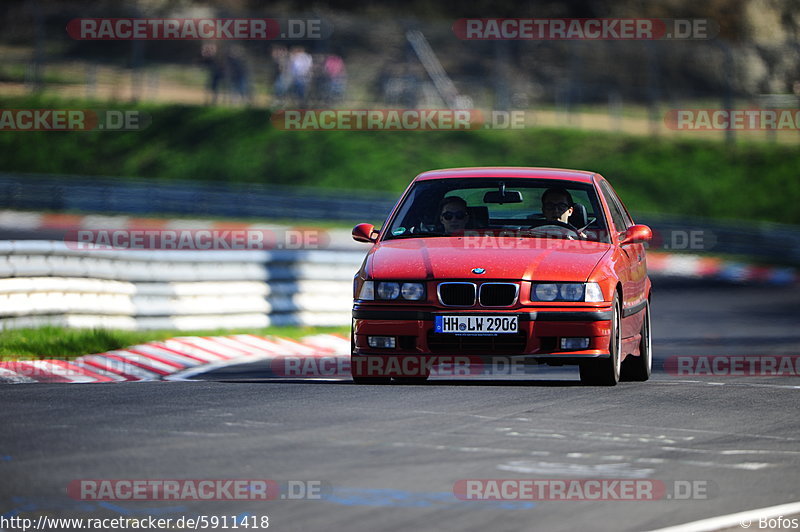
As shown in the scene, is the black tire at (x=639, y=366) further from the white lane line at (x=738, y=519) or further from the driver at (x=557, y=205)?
the white lane line at (x=738, y=519)

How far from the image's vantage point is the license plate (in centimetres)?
1024

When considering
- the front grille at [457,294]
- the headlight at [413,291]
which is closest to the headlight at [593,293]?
the front grille at [457,294]

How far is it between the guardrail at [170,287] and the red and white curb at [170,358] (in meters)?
A: 0.58

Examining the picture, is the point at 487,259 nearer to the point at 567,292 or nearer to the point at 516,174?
the point at 567,292

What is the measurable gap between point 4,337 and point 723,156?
103 ft

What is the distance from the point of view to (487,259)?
1048cm

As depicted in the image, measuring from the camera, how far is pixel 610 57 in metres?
50.8

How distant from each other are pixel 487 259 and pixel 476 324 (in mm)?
485

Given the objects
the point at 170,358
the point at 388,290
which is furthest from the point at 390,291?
the point at 170,358

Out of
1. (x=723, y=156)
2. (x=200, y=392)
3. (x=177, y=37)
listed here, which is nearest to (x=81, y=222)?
(x=177, y=37)

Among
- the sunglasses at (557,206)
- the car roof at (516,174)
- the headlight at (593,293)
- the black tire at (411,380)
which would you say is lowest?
the black tire at (411,380)

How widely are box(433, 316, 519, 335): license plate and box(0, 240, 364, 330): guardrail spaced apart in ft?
16.0

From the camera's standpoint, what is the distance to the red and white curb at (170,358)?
→ 1210 centimetres

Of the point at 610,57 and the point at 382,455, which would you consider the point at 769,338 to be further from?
the point at 610,57
